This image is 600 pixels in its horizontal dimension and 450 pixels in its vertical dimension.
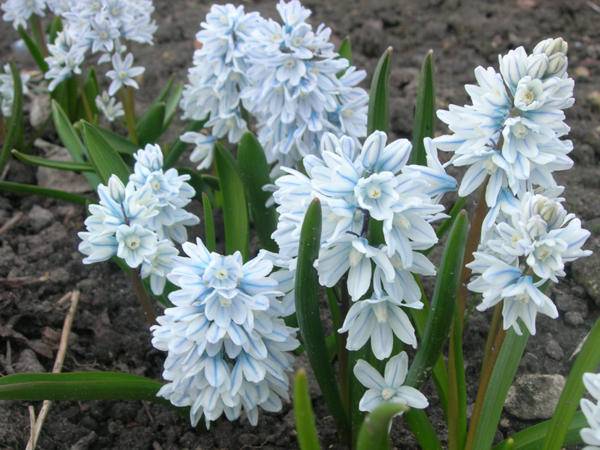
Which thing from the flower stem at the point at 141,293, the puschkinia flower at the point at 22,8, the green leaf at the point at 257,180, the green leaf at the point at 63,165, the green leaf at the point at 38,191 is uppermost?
the puschkinia flower at the point at 22,8

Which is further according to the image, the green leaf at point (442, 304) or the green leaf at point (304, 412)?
the green leaf at point (442, 304)

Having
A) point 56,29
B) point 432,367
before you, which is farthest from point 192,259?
point 56,29

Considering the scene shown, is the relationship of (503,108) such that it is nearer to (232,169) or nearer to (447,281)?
(447,281)

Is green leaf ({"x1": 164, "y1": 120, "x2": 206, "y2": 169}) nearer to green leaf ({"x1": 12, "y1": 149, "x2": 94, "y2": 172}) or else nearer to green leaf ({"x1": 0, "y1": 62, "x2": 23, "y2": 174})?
green leaf ({"x1": 12, "y1": 149, "x2": 94, "y2": 172})

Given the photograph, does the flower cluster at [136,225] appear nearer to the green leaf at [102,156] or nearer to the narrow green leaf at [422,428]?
the green leaf at [102,156]

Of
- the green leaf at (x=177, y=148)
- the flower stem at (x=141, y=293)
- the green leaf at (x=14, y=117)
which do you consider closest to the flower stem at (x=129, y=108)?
the green leaf at (x=177, y=148)

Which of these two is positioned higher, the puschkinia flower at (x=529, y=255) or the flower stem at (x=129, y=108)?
the flower stem at (x=129, y=108)

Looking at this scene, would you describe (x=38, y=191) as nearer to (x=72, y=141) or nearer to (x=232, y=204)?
(x=72, y=141)

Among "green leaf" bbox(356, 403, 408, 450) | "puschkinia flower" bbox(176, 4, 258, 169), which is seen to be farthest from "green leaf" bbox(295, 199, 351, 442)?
"puschkinia flower" bbox(176, 4, 258, 169)
